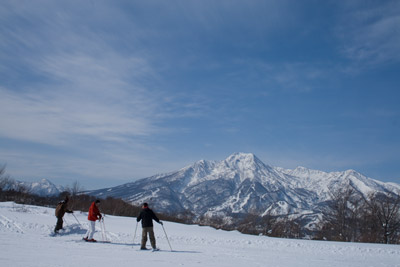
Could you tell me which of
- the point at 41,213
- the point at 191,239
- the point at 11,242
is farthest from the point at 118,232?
the point at 41,213

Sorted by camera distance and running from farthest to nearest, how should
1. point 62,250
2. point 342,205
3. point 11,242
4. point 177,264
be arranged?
point 342,205, point 11,242, point 62,250, point 177,264

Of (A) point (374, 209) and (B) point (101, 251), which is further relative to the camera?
(A) point (374, 209)

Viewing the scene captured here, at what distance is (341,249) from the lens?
59.7 ft

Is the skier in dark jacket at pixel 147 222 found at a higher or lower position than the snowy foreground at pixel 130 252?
higher

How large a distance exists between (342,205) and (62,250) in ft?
156

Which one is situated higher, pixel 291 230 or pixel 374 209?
pixel 374 209

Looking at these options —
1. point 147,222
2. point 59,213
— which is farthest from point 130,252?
point 59,213

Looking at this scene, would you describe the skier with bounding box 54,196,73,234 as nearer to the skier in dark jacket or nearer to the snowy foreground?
the snowy foreground

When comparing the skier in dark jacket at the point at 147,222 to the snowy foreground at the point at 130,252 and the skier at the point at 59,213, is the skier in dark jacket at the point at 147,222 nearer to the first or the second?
the snowy foreground at the point at 130,252

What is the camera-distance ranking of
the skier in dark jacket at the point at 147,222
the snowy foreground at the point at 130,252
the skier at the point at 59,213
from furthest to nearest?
the skier at the point at 59,213, the skier in dark jacket at the point at 147,222, the snowy foreground at the point at 130,252

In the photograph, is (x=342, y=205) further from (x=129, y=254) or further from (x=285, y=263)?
(x=129, y=254)

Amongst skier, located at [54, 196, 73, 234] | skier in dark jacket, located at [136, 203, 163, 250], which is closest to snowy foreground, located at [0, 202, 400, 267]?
skier, located at [54, 196, 73, 234]

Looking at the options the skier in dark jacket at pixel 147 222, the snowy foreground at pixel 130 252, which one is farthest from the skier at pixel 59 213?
the skier in dark jacket at pixel 147 222

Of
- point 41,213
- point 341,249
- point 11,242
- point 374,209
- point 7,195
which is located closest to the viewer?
point 11,242
